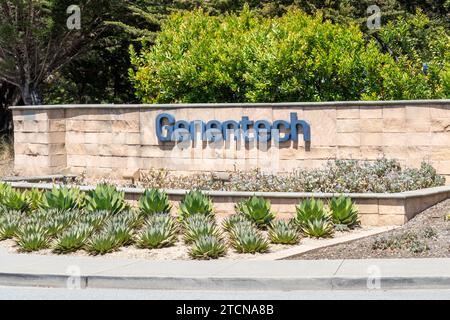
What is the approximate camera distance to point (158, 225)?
14.0 m

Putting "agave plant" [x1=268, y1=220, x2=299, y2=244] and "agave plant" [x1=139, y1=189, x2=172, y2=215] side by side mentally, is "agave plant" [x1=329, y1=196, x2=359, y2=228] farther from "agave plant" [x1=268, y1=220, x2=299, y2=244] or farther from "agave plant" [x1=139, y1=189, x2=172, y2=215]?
"agave plant" [x1=139, y1=189, x2=172, y2=215]

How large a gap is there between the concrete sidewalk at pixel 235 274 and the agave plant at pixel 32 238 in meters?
1.15

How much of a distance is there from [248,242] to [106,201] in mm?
3614

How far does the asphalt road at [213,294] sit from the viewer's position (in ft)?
33.3

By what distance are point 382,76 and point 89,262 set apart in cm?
1014

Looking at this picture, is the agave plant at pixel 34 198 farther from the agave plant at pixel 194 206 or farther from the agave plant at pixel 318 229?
the agave plant at pixel 318 229

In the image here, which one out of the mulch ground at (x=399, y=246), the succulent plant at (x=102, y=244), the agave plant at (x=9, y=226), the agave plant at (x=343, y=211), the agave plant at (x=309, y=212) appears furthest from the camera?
the agave plant at (x=9, y=226)

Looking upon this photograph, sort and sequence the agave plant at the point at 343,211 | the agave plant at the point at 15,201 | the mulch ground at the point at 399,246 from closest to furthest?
the mulch ground at the point at 399,246 < the agave plant at the point at 343,211 < the agave plant at the point at 15,201

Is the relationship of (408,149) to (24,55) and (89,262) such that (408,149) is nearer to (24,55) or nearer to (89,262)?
(89,262)

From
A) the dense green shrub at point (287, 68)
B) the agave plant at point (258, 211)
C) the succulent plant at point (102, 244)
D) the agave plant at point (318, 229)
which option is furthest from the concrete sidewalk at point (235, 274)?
the dense green shrub at point (287, 68)

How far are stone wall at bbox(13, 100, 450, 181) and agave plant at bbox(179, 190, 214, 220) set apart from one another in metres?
3.98

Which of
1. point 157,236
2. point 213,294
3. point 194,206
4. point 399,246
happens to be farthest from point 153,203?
point 213,294

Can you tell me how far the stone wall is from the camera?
1761 centimetres
